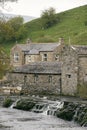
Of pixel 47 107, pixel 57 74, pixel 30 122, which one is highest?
pixel 57 74

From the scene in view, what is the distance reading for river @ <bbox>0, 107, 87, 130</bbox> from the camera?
4428 centimetres

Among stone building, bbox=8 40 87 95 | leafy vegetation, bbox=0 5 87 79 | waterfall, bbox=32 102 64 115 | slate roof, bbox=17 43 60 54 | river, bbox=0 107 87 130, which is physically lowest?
river, bbox=0 107 87 130

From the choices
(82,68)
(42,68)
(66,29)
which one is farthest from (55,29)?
(82,68)

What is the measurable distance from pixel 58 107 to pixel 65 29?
82.1 metres

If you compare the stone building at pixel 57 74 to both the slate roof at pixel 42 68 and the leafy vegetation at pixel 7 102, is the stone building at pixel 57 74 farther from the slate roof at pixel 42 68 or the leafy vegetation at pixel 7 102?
the leafy vegetation at pixel 7 102

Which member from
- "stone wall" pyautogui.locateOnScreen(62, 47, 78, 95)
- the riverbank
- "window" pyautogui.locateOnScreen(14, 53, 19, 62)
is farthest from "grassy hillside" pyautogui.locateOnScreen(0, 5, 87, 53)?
the riverbank

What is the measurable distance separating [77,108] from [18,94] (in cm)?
2137

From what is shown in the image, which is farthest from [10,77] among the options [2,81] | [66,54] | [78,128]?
[78,128]

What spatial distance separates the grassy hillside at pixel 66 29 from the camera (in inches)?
4663

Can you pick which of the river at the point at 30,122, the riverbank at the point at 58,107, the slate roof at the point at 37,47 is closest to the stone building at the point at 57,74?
the riverbank at the point at 58,107

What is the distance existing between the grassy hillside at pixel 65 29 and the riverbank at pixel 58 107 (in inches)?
2138

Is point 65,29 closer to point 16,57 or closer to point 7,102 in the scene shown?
point 16,57

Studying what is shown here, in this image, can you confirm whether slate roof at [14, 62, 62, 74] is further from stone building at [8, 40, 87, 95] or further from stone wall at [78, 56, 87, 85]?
stone wall at [78, 56, 87, 85]

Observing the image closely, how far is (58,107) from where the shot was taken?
177 ft
